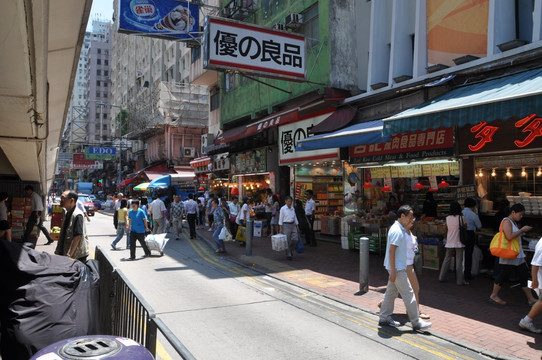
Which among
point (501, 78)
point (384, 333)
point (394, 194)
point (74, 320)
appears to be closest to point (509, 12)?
point (501, 78)

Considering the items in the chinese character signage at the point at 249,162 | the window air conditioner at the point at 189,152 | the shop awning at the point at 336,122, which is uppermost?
the window air conditioner at the point at 189,152

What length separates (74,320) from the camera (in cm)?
324

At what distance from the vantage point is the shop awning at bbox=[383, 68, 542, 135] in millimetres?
6773

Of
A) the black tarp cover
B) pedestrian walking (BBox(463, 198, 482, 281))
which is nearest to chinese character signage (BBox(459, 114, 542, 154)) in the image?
pedestrian walking (BBox(463, 198, 482, 281))

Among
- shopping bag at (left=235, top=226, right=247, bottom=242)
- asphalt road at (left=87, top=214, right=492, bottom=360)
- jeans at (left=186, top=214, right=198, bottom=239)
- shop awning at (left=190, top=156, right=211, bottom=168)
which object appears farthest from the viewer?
shop awning at (left=190, top=156, right=211, bottom=168)

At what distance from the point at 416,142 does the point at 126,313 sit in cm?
1001

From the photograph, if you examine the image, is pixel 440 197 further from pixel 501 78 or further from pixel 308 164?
pixel 308 164

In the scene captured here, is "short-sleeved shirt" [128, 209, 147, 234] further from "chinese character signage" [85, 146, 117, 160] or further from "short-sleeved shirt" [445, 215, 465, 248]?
"chinese character signage" [85, 146, 117, 160]

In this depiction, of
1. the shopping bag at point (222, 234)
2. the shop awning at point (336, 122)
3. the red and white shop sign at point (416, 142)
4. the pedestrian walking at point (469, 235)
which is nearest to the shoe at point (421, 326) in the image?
the pedestrian walking at point (469, 235)

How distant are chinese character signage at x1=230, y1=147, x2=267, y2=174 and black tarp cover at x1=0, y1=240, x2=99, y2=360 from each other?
16.6 m

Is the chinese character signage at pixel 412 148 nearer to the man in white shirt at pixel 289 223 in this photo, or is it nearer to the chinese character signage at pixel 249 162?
the man in white shirt at pixel 289 223

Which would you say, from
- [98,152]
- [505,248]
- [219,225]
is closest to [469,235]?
[505,248]

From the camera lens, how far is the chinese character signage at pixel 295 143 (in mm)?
15156

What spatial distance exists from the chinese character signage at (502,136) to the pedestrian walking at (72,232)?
26.3ft
